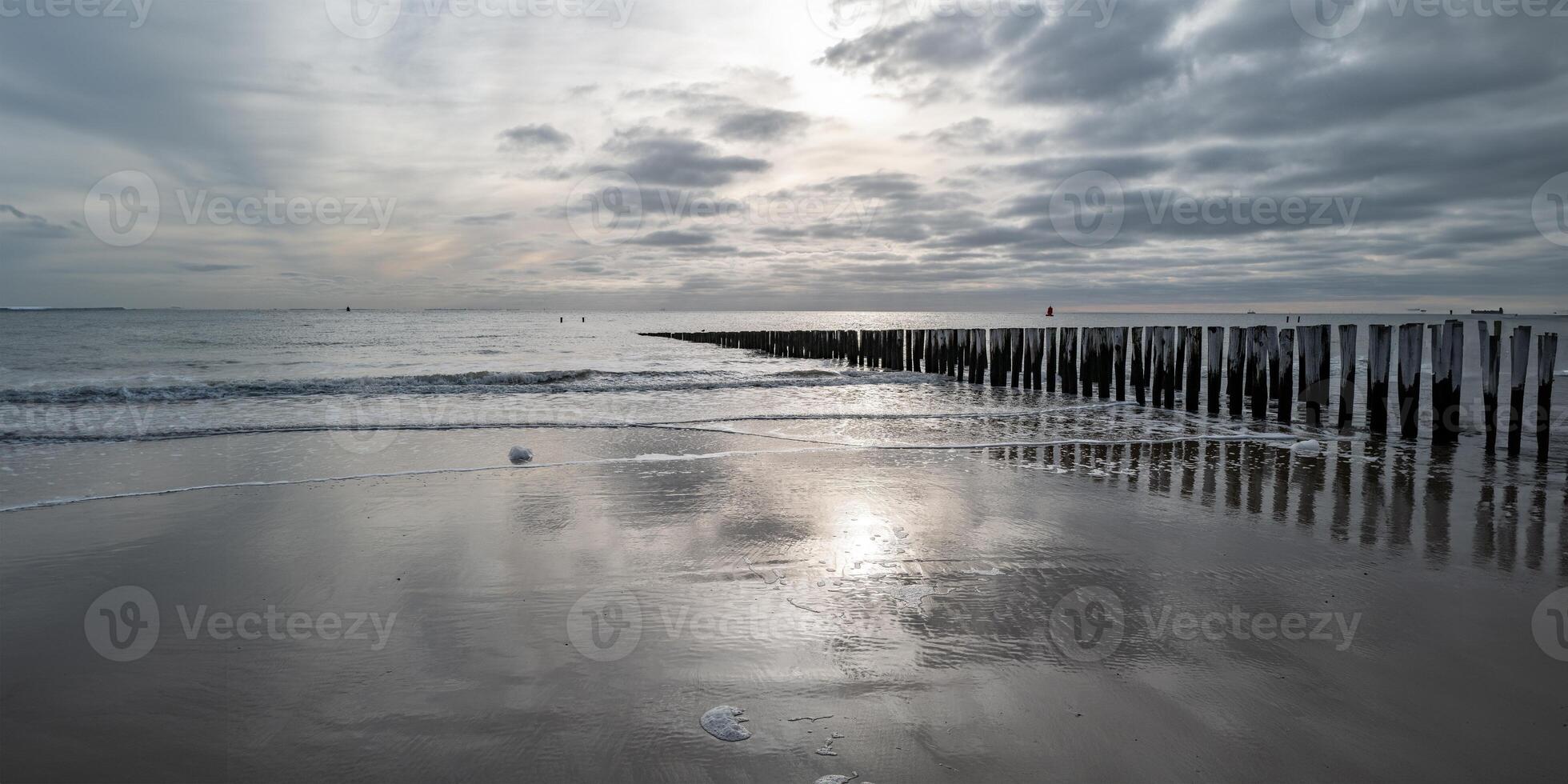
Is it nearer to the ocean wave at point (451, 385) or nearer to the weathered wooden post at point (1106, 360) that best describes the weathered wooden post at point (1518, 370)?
the weathered wooden post at point (1106, 360)

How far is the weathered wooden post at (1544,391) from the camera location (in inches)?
327

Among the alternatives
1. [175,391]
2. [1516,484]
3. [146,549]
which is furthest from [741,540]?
[175,391]

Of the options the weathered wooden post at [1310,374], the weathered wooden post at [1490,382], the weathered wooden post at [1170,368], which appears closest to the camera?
the weathered wooden post at [1490,382]

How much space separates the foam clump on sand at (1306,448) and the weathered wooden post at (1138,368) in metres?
4.79

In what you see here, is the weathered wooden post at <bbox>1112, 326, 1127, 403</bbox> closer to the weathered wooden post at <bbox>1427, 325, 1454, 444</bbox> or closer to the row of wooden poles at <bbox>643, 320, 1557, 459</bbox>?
the row of wooden poles at <bbox>643, 320, 1557, 459</bbox>

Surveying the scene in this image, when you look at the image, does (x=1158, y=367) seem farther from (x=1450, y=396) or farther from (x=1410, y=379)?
(x=1450, y=396)

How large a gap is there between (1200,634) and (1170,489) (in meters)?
3.51

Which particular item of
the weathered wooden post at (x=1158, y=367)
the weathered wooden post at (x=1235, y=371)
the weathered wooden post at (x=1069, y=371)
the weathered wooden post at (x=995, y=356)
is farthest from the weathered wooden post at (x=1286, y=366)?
the weathered wooden post at (x=995, y=356)

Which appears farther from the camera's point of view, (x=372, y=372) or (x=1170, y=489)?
(x=372, y=372)

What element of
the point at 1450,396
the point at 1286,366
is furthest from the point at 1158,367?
the point at 1450,396

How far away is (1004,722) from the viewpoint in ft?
8.98

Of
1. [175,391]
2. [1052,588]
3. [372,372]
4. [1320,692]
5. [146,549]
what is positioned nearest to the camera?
[1320,692]

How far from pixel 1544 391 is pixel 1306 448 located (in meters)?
2.55

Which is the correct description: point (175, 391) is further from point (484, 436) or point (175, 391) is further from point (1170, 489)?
point (1170, 489)
